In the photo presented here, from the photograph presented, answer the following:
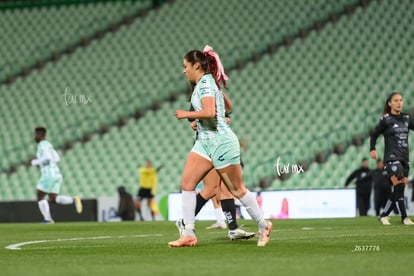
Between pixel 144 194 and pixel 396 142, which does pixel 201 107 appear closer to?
pixel 396 142

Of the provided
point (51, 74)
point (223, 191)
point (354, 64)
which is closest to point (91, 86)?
point (51, 74)

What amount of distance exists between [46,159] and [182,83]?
8556 millimetres

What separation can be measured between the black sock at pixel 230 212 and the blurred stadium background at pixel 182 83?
12526mm

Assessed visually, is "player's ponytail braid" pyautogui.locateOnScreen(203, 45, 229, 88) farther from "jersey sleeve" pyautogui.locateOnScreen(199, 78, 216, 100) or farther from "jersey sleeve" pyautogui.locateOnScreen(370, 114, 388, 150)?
"jersey sleeve" pyautogui.locateOnScreen(370, 114, 388, 150)

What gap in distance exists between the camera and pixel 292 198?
21594 millimetres

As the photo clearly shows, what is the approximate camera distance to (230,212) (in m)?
11.3

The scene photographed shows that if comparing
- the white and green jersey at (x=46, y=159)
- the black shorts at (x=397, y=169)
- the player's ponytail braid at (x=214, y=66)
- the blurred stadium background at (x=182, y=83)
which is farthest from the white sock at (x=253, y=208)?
the blurred stadium background at (x=182, y=83)

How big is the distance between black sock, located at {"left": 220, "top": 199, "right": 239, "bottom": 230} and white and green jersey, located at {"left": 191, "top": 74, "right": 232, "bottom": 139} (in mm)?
1647

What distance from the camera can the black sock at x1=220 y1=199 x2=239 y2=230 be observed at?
10961 millimetres

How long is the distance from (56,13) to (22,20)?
111cm

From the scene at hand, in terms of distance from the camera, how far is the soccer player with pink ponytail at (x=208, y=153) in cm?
950

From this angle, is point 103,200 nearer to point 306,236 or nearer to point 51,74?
point 51,74

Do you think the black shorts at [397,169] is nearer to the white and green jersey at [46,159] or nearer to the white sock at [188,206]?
the white sock at [188,206]

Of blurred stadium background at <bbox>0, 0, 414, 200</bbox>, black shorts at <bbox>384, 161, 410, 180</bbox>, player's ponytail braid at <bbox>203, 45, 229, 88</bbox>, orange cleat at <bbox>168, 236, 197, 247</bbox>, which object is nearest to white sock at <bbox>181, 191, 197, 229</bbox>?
orange cleat at <bbox>168, 236, 197, 247</bbox>
